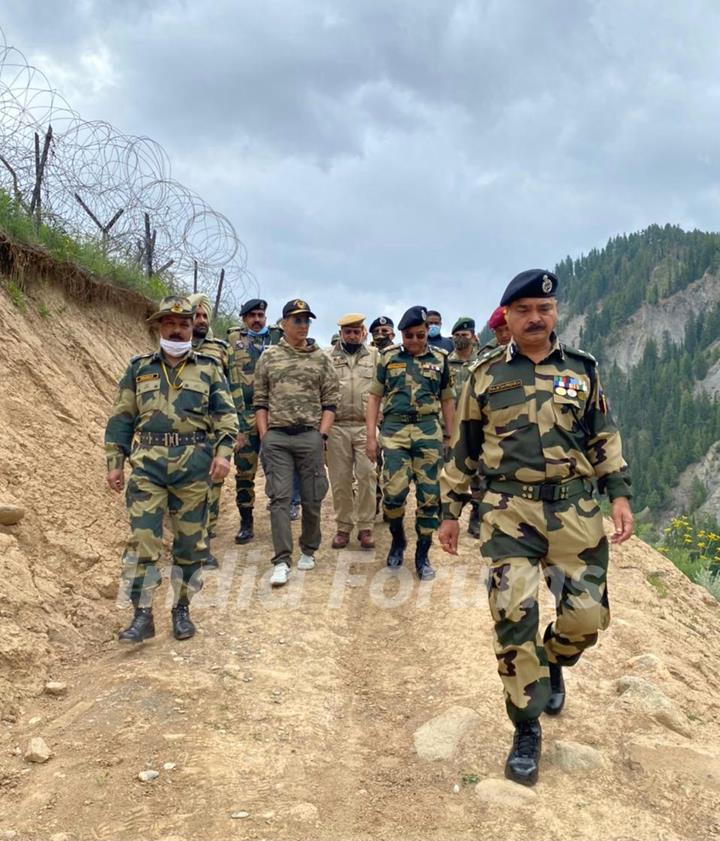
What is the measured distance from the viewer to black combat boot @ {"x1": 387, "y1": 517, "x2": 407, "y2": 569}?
567cm

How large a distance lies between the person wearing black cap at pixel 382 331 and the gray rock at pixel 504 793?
569 cm

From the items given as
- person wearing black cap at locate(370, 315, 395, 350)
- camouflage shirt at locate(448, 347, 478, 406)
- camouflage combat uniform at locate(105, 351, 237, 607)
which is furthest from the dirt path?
person wearing black cap at locate(370, 315, 395, 350)

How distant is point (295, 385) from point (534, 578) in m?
2.98

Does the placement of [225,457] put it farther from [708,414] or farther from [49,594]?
[708,414]

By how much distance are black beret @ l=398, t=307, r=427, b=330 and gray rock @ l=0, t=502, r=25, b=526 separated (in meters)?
3.03

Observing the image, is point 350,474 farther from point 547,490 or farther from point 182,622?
point 547,490

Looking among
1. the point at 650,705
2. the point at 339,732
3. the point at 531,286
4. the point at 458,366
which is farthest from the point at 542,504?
the point at 458,366

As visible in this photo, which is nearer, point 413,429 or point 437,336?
point 413,429

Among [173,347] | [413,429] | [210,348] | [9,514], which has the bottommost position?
[9,514]

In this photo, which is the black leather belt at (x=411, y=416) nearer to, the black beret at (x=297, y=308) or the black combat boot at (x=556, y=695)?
the black beret at (x=297, y=308)

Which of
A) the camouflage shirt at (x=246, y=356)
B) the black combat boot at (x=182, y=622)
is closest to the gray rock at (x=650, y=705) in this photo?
the black combat boot at (x=182, y=622)

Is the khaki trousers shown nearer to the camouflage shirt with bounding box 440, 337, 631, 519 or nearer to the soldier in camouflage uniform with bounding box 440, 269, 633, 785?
the camouflage shirt with bounding box 440, 337, 631, 519

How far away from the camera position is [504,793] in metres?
2.64

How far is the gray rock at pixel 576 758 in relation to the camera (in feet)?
9.32
